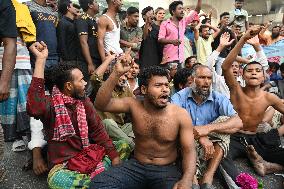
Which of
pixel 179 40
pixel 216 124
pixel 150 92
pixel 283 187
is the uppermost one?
pixel 179 40

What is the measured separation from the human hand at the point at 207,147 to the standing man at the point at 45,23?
2143 mm

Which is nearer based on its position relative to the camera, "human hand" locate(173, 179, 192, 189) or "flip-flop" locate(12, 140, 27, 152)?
"human hand" locate(173, 179, 192, 189)

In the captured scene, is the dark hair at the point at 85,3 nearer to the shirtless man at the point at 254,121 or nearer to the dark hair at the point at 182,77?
the dark hair at the point at 182,77

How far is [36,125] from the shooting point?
386cm

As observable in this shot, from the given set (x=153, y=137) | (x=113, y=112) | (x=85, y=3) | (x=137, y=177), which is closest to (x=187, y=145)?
(x=153, y=137)

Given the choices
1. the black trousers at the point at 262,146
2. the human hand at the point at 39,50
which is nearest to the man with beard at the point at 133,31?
the black trousers at the point at 262,146

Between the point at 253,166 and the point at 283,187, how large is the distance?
17.7 inches

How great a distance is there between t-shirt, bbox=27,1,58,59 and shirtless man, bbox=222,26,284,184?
2.22 m

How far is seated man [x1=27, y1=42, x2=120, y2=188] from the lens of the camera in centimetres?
321

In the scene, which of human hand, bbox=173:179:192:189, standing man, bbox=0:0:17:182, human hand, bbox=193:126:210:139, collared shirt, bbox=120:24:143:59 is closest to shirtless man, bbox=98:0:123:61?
collared shirt, bbox=120:24:143:59

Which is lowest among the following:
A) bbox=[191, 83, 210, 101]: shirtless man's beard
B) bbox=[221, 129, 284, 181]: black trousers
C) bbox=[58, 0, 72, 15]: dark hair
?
bbox=[221, 129, 284, 181]: black trousers

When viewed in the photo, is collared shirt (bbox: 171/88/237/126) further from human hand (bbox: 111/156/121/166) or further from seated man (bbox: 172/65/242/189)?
human hand (bbox: 111/156/121/166)

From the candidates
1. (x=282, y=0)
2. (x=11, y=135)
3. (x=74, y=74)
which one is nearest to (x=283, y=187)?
(x=74, y=74)

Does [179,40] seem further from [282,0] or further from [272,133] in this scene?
[282,0]
